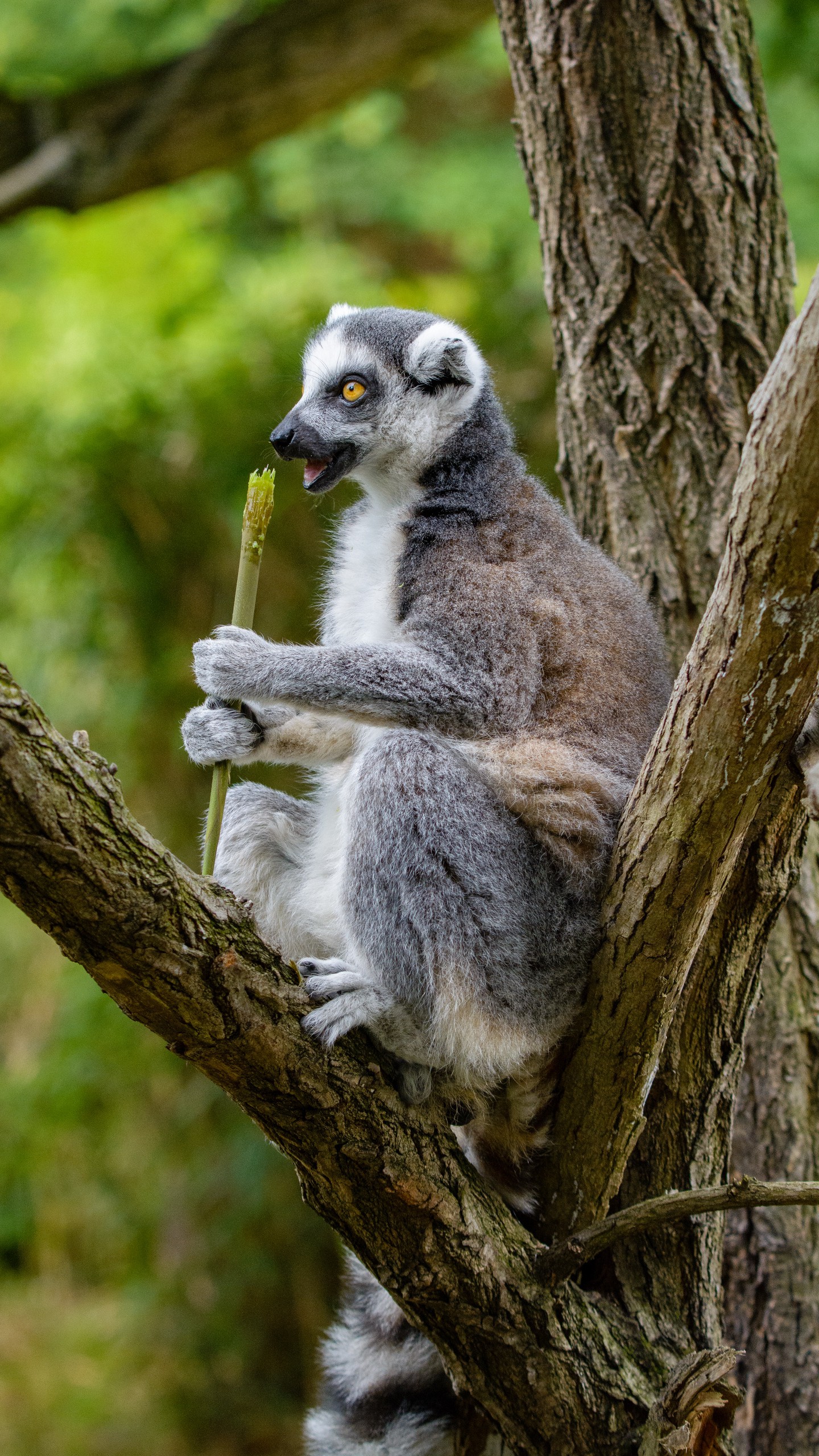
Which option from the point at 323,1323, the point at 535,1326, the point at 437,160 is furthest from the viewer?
the point at 437,160

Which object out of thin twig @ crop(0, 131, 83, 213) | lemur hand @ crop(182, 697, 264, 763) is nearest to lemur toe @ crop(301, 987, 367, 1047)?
lemur hand @ crop(182, 697, 264, 763)

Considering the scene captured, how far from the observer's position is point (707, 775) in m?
2.58

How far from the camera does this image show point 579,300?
13.0 feet

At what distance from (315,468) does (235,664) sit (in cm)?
79

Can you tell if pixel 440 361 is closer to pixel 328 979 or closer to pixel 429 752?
pixel 429 752

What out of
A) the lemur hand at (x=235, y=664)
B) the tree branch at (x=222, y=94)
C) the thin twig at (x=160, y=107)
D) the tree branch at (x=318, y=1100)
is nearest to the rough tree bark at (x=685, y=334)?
the tree branch at (x=318, y=1100)

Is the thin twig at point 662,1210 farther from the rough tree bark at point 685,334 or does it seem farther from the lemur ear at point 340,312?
the lemur ear at point 340,312

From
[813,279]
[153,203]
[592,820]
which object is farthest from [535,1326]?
[153,203]

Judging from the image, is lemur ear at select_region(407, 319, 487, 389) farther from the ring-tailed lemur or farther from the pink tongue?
the pink tongue

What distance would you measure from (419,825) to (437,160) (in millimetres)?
9474

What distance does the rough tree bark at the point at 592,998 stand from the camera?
7.36ft

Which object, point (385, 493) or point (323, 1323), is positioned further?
point (323, 1323)

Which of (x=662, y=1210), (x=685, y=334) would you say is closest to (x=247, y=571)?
(x=662, y=1210)

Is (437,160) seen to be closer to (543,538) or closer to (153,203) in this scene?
(153,203)
